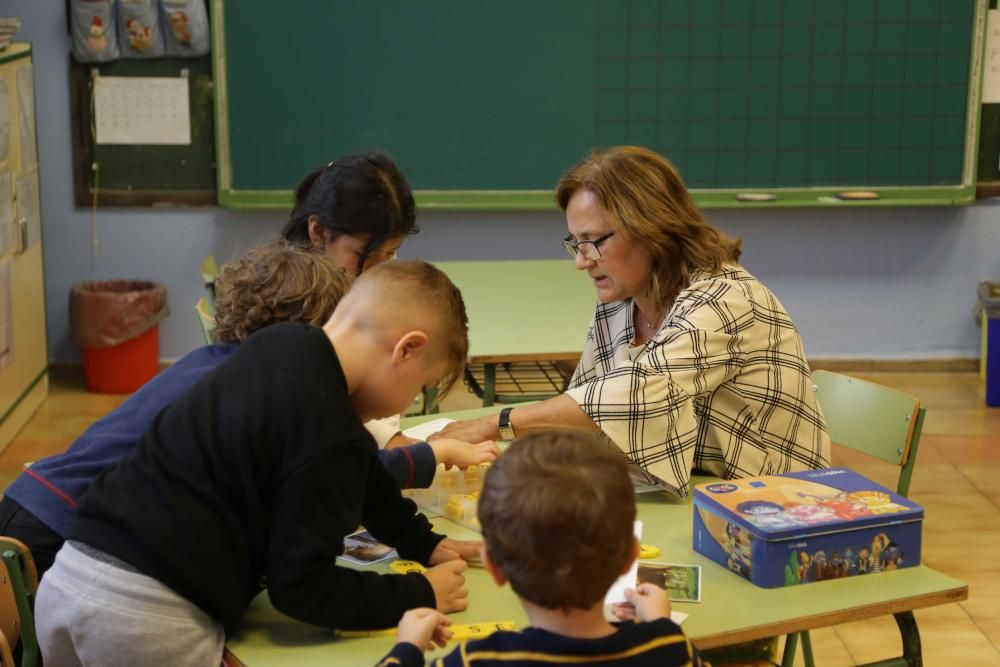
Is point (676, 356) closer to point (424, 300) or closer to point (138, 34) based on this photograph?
point (424, 300)

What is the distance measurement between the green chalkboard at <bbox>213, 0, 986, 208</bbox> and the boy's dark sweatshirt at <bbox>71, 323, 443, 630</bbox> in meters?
3.88

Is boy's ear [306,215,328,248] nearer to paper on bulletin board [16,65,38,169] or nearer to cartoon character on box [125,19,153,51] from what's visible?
paper on bulletin board [16,65,38,169]

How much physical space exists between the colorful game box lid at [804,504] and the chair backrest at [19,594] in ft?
3.28

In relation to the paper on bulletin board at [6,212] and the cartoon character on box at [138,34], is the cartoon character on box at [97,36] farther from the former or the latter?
the paper on bulletin board at [6,212]

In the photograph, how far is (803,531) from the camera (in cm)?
179

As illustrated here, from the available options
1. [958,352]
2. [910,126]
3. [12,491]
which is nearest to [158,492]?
[12,491]

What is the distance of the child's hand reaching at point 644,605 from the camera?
155 cm

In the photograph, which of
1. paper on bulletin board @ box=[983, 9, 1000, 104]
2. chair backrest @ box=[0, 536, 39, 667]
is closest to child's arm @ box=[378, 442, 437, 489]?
chair backrest @ box=[0, 536, 39, 667]

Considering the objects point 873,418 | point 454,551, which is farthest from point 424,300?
point 873,418

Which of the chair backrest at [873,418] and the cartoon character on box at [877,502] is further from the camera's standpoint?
the chair backrest at [873,418]

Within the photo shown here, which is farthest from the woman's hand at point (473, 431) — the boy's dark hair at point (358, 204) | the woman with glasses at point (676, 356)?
the boy's dark hair at point (358, 204)

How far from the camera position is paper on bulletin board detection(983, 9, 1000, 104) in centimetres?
538

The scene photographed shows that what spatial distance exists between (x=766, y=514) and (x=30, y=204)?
408 cm

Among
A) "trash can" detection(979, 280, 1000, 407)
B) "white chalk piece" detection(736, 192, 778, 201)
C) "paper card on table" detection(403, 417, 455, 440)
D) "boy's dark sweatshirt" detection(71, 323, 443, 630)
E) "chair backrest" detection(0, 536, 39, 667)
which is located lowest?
"trash can" detection(979, 280, 1000, 407)
